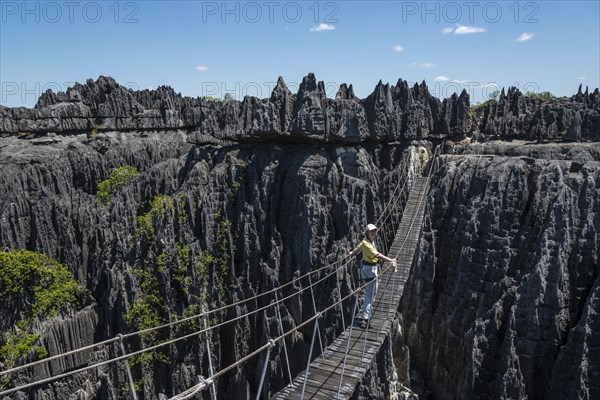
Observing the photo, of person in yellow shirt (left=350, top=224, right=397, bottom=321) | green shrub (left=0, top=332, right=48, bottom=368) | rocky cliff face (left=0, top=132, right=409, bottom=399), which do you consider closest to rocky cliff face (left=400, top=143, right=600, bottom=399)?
rocky cliff face (left=0, top=132, right=409, bottom=399)

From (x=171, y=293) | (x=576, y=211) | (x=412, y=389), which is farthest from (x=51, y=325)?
(x=576, y=211)

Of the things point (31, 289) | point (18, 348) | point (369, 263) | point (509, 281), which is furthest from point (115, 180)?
point (509, 281)

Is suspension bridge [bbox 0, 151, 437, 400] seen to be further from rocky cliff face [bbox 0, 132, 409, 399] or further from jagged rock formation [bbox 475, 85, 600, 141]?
jagged rock formation [bbox 475, 85, 600, 141]

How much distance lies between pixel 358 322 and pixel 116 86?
30.9 metres

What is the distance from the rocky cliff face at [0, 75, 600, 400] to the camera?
11477mm

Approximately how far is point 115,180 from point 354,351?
23371 millimetres

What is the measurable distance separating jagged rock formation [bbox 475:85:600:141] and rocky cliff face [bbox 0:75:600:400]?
77 mm

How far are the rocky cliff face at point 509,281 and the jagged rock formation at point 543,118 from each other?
1.73 meters

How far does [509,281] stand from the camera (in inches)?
478

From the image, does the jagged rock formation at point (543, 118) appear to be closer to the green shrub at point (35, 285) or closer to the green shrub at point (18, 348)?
the green shrub at point (35, 285)

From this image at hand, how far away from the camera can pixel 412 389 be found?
13.9m

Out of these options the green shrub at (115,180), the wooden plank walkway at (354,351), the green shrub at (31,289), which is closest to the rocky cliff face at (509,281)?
the wooden plank walkway at (354,351)

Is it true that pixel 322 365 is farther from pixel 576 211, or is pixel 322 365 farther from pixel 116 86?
pixel 116 86

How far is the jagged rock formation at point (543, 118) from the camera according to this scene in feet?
48.8
